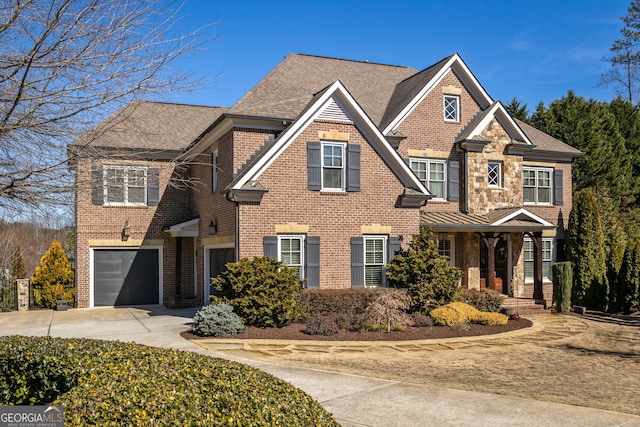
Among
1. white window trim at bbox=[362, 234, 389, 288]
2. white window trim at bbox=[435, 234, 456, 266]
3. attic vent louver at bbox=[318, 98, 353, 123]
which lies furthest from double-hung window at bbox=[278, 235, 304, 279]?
white window trim at bbox=[435, 234, 456, 266]

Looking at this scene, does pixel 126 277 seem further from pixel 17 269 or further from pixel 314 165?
pixel 314 165

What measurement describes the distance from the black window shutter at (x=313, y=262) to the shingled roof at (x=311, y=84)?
13.7 ft

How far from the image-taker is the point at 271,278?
1574 cm

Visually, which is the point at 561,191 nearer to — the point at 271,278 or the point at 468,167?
the point at 468,167

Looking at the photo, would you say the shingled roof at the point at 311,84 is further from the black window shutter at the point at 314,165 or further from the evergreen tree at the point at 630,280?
the evergreen tree at the point at 630,280


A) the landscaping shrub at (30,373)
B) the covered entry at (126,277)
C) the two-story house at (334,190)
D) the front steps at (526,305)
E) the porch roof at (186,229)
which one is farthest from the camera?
the covered entry at (126,277)

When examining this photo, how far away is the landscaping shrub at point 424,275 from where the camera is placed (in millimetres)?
17297

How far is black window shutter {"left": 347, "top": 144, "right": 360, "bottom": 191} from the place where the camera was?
61.4 feet

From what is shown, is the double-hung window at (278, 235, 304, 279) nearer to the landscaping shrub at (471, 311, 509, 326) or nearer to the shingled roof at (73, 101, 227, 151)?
the landscaping shrub at (471, 311, 509, 326)

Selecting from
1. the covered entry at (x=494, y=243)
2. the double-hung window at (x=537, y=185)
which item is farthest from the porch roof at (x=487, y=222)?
the double-hung window at (x=537, y=185)

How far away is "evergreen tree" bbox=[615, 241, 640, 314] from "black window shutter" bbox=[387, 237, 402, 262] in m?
8.64

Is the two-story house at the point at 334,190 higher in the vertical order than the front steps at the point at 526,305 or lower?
Answer: higher

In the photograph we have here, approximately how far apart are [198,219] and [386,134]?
771cm

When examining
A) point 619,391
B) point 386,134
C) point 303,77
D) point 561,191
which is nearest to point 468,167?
point 386,134
